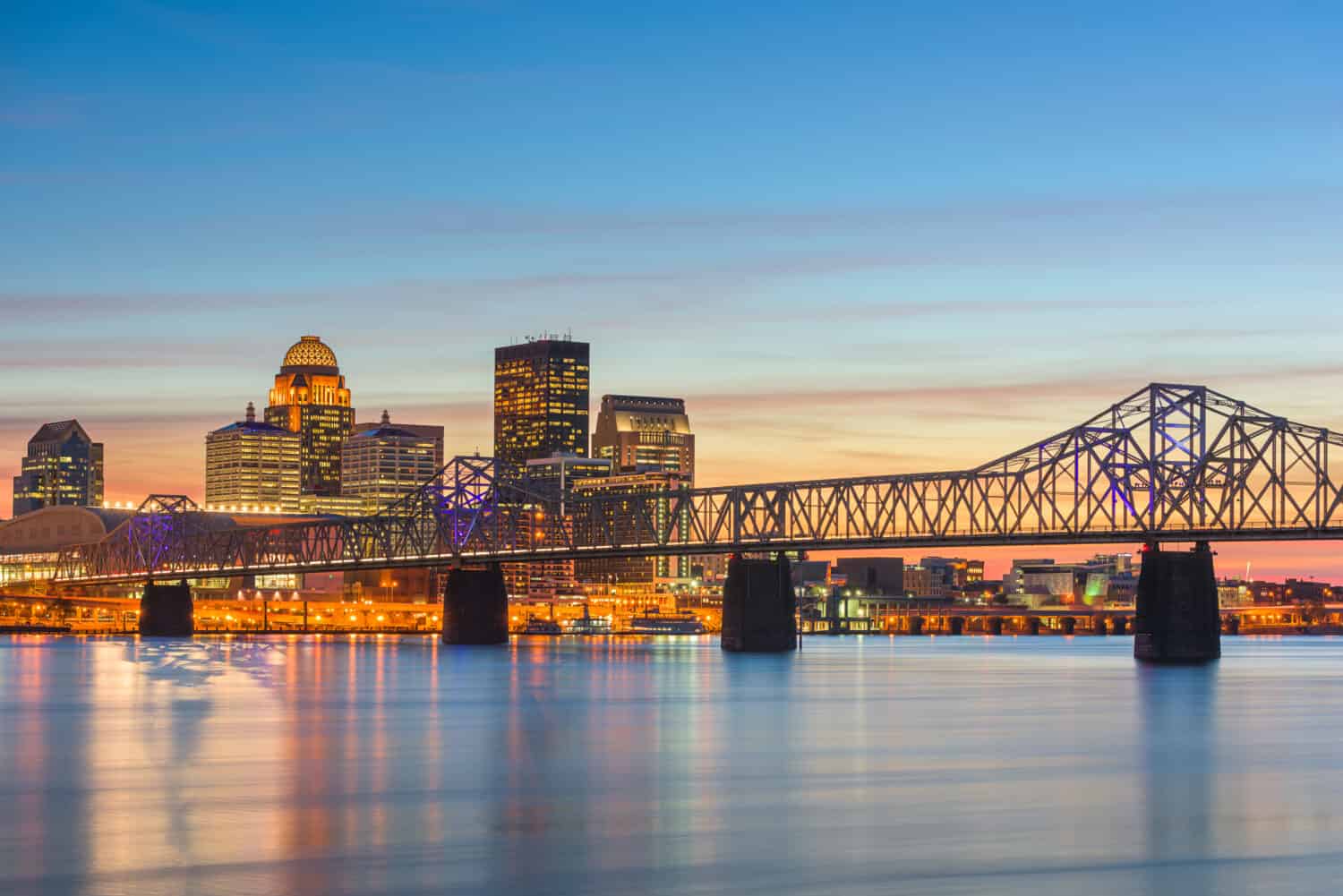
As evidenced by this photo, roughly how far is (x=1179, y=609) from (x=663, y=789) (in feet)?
287

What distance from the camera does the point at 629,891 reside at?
30422mm

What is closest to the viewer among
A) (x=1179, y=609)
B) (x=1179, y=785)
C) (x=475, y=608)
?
(x=1179, y=785)

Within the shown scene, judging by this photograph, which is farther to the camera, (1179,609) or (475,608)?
(475,608)

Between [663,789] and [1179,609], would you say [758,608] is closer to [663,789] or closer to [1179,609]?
[1179,609]

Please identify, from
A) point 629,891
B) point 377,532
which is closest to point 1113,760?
point 629,891

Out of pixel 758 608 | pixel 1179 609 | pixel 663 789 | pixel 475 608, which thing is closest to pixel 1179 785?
pixel 663 789

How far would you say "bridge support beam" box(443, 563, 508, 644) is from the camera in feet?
A: 556

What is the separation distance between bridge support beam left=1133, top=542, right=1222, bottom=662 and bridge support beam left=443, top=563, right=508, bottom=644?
6188 centimetres

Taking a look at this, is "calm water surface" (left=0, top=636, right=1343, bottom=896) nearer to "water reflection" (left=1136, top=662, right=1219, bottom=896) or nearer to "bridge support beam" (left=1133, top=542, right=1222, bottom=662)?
"water reflection" (left=1136, top=662, right=1219, bottom=896)

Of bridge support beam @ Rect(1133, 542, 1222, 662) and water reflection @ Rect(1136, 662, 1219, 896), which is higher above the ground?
bridge support beam @ Rect(1133, 542, 1222, 662)

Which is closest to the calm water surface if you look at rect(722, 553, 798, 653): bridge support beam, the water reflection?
the water reflection

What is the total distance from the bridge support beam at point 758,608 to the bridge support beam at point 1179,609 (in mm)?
28205

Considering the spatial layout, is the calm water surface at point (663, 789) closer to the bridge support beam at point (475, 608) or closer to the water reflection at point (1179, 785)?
the water reflection at point (1179, 785)

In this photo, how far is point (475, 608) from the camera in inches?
6693
